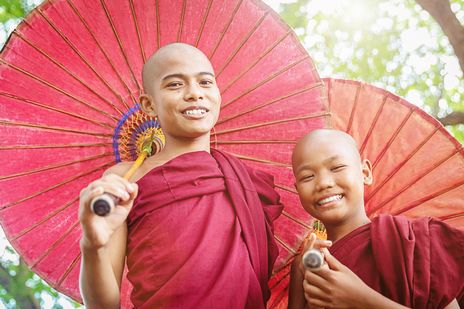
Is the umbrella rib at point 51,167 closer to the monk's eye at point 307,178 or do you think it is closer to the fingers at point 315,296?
the monk's eye at point 307,178

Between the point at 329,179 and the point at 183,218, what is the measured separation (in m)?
0.69

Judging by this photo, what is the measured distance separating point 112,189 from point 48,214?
3.14 ft

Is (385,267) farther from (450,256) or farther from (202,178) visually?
(202,178)

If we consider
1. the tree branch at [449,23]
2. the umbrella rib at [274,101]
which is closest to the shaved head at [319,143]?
the umbrella rib at [274,101]

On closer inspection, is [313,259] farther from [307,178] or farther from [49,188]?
[49,188]

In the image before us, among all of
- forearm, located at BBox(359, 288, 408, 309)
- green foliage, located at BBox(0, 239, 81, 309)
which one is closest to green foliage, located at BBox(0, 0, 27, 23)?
green foliage, located at BBox(0, 239, 81, 309)

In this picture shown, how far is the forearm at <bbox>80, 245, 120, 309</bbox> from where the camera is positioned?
1878 millimetres

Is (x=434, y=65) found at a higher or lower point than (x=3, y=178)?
higher

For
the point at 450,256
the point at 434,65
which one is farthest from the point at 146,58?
the point at 434,65

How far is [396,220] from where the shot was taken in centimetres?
220

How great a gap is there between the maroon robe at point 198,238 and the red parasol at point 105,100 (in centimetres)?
46

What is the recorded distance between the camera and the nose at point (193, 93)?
2209mm

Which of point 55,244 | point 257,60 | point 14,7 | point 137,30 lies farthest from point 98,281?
point 14,7

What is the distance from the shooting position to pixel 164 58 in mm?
2328
